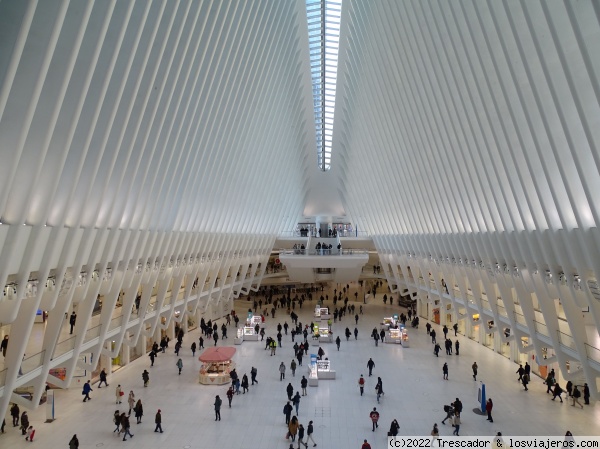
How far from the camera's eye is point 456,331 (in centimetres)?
2597

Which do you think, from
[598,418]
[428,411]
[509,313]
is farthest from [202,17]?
[598,418]

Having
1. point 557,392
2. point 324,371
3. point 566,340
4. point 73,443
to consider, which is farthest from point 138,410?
point 557,392

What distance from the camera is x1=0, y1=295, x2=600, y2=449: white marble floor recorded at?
12508mm

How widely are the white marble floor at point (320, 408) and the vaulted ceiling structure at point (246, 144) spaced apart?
180 centimetres

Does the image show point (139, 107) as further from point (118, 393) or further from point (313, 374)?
point (313, 374)

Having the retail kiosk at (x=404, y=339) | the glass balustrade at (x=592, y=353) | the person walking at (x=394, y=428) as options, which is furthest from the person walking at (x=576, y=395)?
the retail kiosk at (x=404, y=339)

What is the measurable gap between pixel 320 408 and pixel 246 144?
11.8m

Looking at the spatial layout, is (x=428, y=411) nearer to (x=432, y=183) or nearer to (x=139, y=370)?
(x=432, y=183)

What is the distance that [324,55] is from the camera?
1042 inches

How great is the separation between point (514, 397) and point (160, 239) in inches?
539

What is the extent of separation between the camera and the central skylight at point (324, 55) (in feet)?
75.2

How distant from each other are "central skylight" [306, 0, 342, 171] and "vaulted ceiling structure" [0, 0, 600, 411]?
30.9 inches

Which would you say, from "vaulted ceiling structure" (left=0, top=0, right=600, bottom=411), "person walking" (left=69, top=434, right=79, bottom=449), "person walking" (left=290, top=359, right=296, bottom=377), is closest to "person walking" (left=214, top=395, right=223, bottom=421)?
"person walking" (left=69, top=434, right=79, bottom=449)

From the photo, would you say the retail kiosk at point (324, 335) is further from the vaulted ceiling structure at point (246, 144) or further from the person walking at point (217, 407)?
the person walking at point (217, 407)
